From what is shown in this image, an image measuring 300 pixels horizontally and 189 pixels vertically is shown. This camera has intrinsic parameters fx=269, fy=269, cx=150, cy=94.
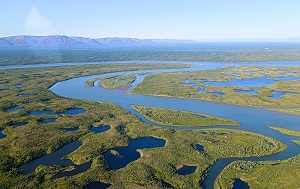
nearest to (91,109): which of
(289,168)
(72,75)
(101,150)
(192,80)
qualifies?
(101,150)

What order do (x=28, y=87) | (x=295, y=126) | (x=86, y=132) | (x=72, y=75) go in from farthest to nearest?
(x=72, y=75) → (x=28, y=87) → (x=295, y=126) → (x=86, y=132)

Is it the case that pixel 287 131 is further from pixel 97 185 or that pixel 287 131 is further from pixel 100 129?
pixel 97 185

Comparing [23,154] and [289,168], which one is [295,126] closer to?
[289,168]

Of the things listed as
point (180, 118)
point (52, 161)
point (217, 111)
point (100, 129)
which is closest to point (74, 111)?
point (100, 129)

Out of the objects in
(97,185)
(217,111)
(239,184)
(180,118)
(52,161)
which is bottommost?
(239,184)

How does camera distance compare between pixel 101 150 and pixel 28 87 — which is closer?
pixel 101 150

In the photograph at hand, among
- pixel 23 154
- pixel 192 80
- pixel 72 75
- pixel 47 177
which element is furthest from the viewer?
pixel 72 75

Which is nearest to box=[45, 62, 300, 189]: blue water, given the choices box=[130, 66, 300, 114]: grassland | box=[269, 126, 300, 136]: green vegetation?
box=[269, 126, 300, 136]: green vegetation

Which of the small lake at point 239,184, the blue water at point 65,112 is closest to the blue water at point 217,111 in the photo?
the small lake at point 239,184
